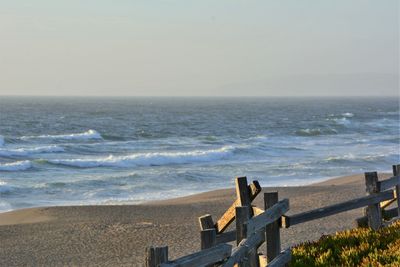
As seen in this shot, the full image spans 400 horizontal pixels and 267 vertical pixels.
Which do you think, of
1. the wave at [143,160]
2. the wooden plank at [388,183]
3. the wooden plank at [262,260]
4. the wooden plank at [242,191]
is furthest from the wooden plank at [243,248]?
the wave at [143,160]

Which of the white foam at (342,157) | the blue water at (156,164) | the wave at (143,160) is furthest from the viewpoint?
the white foam at (342,157)

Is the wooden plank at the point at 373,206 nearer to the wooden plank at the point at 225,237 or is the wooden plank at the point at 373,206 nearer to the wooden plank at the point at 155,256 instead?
the wooden plank at the point at 225,237

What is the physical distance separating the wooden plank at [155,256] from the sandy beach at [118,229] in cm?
770

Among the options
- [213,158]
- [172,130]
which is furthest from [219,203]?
[172,130]

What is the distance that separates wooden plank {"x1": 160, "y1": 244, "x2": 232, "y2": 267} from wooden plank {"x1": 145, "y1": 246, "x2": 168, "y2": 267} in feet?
0.16

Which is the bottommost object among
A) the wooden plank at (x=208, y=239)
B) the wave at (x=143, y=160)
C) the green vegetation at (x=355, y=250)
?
the wave at (x=143, y=160)

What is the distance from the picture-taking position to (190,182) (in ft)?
88.9

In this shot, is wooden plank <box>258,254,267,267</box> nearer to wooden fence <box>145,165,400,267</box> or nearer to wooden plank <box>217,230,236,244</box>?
wooden fence <box>145,165,400,267</box>

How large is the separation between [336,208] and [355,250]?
71 centimetres

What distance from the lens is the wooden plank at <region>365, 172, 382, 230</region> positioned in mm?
9945

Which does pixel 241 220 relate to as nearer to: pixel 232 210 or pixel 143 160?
pixel 232 210

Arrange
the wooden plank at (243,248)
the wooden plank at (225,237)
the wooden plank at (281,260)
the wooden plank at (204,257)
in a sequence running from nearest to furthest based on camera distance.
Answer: the wooden plank at (204,257) < the wooden plank at (243,248) < the wooden plank at (281,260) < the wooden plank at (225,237)

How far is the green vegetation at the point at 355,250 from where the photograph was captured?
816 cm

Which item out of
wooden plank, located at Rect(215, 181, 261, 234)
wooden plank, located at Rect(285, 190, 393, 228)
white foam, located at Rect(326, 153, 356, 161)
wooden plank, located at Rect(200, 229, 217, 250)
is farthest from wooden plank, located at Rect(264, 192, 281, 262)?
white foam, located at Rect(326, 153, 356, 161)
